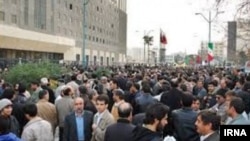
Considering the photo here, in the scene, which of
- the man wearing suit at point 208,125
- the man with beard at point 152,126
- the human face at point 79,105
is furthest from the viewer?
the human face at point 79,105

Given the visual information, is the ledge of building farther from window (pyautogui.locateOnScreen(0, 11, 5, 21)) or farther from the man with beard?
the man with beard

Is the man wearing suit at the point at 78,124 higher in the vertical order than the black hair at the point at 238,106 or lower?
lower

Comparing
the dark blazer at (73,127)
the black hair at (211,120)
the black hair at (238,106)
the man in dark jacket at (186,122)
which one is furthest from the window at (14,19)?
the black hair at (211,120)

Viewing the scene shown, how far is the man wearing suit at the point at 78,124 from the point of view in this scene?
29.2 ft

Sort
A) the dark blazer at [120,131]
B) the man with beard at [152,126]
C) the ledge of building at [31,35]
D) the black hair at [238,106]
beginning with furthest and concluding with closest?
1. the ledge of building at [31,35]
2. the black hair at [238,106]
3. the dark blazer at [120,131]
4. the man with beard at [152,126]

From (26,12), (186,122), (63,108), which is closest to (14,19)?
(26,12)

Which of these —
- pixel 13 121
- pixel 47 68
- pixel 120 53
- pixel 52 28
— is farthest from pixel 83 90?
pixel 120 53

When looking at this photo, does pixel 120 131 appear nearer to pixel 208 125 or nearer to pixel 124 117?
pixel 124 117

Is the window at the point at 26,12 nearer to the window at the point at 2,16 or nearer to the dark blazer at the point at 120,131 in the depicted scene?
the window at the point at 2,16

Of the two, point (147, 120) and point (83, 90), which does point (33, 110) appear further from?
point (83, 90)

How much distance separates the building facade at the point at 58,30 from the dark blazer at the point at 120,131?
150 feet

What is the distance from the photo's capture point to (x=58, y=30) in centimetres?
7656

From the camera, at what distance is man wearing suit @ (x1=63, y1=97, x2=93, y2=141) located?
8891 mm

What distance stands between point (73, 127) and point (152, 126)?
10.4 ft
